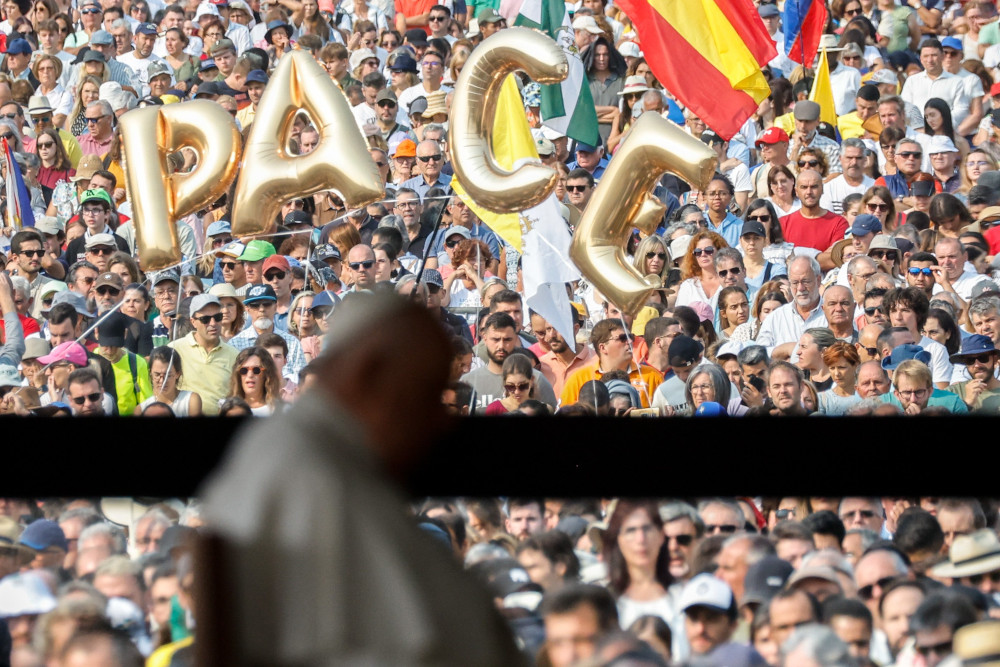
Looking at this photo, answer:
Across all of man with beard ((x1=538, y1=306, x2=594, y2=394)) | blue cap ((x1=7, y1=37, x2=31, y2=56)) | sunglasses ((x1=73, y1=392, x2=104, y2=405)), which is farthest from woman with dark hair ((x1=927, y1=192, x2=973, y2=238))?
blue cap ((x1=7, y1=37, x2=31, y2=56))

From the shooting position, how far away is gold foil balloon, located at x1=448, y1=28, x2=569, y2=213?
636cm

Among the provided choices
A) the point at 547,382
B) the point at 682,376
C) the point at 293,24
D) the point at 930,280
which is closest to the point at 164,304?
the point at 547,382

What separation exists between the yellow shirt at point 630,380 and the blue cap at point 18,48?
5.54 m

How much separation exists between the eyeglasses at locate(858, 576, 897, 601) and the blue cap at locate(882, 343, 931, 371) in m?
2.33

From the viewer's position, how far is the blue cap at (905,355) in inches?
213

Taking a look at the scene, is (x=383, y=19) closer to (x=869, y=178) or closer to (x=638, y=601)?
(x=869, y=178)

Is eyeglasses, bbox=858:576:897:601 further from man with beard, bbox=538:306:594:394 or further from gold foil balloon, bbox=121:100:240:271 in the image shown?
gold foil balloon, bbox=121:100:240:271

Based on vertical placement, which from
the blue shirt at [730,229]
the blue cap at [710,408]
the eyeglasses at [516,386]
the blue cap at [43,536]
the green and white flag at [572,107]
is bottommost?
the blue cap at [43,536]

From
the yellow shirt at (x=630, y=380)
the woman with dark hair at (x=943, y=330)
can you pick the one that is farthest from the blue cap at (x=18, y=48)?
the woman with dark hair at (x=943, y=330)

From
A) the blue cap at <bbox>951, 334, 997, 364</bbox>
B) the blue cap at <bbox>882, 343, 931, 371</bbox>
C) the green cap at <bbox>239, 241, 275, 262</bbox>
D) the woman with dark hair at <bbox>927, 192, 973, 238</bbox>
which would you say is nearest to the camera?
the blue cap at <bbox>882, 343, 931, 371</bbox>

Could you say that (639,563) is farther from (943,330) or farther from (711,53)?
(711,53)

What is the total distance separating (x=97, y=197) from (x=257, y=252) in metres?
1.19

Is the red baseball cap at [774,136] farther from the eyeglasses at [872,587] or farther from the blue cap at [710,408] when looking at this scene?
the eyeglasses at [872,587]

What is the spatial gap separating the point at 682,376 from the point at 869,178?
87.3 inches
